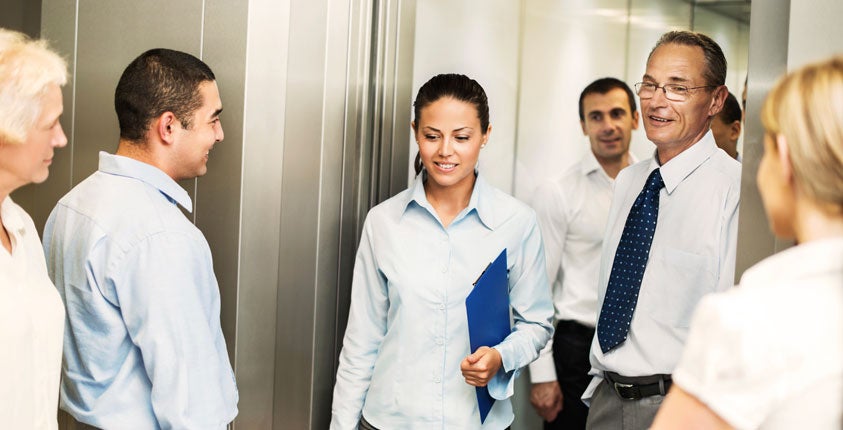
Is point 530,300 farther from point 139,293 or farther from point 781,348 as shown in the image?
point 781,348

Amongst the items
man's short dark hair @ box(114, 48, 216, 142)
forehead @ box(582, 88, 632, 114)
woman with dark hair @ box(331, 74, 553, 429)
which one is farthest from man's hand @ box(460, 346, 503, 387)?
forehead @ box(582, 88, 632, 114)

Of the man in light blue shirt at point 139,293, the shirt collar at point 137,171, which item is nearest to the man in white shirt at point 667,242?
the man in light blue shirt at point 139,293

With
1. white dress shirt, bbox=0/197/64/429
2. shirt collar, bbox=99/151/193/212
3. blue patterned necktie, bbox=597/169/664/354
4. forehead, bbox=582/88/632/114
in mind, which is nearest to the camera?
white dress shirt, bbox=0/197/64/429

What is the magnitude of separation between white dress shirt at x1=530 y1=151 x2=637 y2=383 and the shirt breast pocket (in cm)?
117

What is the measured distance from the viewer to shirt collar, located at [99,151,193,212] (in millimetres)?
2086

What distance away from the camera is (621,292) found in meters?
2.39

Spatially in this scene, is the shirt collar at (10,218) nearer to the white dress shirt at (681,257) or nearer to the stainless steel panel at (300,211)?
the stainless steel panel at (300,211)

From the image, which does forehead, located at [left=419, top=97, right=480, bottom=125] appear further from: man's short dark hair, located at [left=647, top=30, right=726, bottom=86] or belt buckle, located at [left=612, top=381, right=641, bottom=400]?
belt buckle, located at [left=612, top=381, right=641, bottom=400]

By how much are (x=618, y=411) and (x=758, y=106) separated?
3.06ft

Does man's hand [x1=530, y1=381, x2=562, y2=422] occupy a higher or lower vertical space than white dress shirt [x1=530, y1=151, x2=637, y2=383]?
lower

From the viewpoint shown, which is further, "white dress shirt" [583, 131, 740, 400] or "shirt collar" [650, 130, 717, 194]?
"shirt collar" [650, 130, 717, 194]

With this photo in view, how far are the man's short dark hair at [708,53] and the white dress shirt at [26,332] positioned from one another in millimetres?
1740

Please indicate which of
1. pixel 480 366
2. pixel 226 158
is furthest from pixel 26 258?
pixel 480 366

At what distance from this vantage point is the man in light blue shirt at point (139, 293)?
1.95 meters
